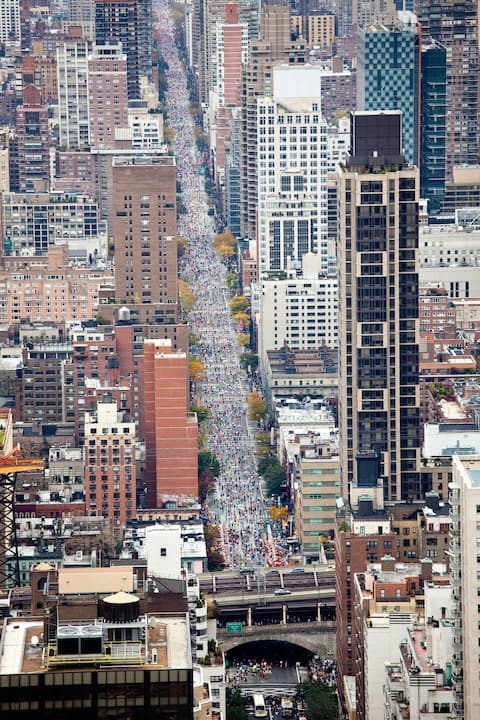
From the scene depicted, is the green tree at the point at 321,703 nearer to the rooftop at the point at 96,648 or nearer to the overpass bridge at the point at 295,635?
the overpass bridge at the point at 295,635

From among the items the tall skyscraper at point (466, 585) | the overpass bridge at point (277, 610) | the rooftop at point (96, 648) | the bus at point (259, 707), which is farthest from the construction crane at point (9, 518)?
the rooftop at point (96, 648)

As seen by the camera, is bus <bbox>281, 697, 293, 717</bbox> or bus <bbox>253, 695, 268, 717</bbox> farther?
bus <bbox>281, 697, 293, 717</bbox>

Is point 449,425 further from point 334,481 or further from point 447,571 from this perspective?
point 447,571

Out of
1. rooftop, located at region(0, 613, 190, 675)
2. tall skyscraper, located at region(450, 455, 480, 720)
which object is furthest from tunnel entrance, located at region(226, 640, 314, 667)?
rooftop, located at region(0, 613, 190, 675)

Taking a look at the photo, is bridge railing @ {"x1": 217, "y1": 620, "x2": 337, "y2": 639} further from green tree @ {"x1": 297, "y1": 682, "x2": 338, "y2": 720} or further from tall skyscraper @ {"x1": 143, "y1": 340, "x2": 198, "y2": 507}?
tall skyscraper @ {"x1": 143, "y1": 340, "x2": 198, "y2": 507}

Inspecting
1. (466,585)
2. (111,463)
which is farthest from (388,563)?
(111,463)

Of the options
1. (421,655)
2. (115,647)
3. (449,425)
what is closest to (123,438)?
(449,425)

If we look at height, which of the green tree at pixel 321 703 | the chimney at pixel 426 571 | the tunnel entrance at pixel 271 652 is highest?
the chimney at pixel 426 571
